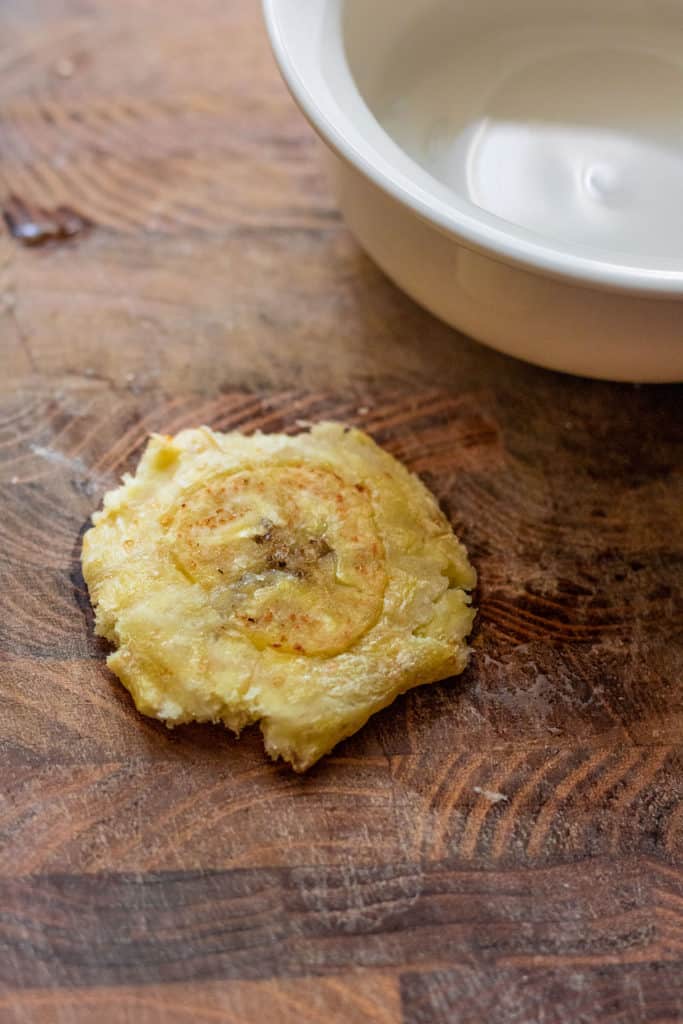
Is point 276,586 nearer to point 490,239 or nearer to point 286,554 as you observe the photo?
point 286,554

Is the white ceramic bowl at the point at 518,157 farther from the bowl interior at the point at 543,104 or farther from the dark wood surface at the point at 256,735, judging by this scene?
the dark wood surface at the point at 256,735

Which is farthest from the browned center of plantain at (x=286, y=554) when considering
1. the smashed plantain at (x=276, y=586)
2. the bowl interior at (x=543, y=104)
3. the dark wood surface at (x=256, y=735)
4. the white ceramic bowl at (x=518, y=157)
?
the bowl interior at (x=543, y=104)

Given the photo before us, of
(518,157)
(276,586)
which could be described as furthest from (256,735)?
(518,157)

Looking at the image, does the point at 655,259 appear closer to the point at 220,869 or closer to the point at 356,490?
the point at 356,490

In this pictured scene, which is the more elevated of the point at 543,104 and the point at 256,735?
the point at 543,104

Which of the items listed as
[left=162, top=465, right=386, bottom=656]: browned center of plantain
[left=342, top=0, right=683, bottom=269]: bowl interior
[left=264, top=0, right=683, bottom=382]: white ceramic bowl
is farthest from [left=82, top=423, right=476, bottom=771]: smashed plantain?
[left=342, top=0, right=683, bottom=269]: bowl interior
